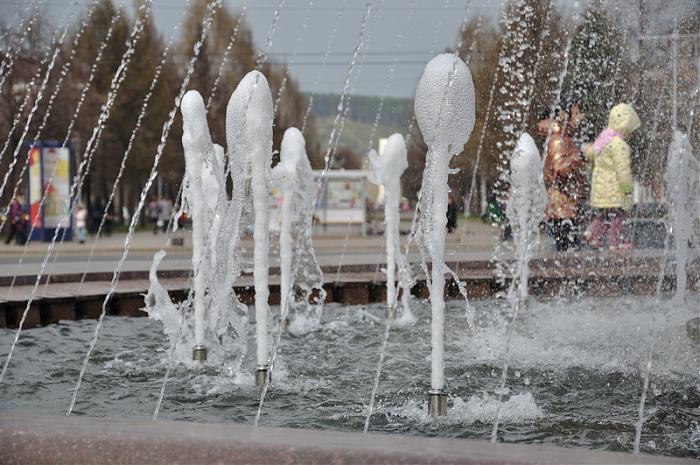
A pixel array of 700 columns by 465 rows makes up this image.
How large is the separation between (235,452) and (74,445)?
558mm

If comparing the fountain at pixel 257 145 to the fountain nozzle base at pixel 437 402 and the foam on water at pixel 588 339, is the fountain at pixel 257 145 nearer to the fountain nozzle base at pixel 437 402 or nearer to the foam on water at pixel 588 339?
the fountain nozzle base at pixel 437 402

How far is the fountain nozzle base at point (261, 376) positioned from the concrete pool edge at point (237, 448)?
3.38 m

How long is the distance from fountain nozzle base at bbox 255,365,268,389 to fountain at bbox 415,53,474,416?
1.50 meters

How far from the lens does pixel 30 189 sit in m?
30.8

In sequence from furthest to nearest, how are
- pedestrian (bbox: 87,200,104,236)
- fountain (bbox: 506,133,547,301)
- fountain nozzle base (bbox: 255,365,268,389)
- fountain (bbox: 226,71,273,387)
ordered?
pedestrian (bbox: 87,200,104,236) < fountain (bbox: 506,133,547,301) < fountain nozzle base (bbox: 255,365,268,389) < fountain (bbox: 226,71,273,387)

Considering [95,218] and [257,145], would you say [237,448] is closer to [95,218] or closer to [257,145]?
[257,145]

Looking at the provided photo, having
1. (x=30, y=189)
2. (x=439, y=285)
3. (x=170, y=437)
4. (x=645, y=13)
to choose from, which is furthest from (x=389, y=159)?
(x=30, y=189)

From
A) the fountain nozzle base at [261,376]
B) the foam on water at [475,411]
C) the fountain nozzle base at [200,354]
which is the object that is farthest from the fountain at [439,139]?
the fountain nozzle base at [200,354]

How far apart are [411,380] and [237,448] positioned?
13.6ft

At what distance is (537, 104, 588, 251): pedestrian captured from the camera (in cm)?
1659

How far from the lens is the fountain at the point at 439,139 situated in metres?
6.05

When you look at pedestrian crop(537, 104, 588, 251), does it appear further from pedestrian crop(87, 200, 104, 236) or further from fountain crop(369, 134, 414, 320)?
pedestrian crop(87, 200, 104, 236)

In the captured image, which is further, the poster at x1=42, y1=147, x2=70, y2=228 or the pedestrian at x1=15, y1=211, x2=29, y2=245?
the pedestrian at x1=15, y1=211, x2=29, y2=245

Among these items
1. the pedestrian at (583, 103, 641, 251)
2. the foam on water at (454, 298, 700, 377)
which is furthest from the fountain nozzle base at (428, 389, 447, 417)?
the pedestrian at (583, 103, 641, 251)
